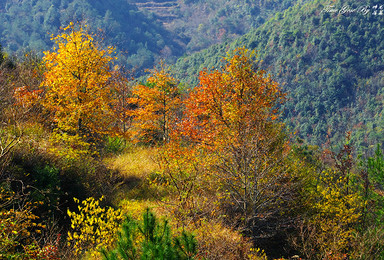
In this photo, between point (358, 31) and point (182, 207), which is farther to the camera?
point (358, 31)

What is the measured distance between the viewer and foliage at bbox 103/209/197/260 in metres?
4.14

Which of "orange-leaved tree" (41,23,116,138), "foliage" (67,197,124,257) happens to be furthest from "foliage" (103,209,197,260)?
"orange-leaved tree" (41,23,116,138)

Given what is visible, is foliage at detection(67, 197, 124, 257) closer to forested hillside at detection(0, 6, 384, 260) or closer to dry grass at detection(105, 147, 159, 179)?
forested hillside at detection(0, 6, 384, 260)

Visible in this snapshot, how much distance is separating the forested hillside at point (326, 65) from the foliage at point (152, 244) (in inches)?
4817

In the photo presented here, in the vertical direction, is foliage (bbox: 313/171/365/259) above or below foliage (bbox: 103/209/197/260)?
below

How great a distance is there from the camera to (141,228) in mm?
4758

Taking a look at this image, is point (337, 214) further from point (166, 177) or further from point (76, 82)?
point (76, 82)

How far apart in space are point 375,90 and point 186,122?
157 m

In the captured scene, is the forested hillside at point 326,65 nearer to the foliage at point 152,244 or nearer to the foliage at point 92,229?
the foliage at point 92,229

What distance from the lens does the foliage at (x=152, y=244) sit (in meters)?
4.14

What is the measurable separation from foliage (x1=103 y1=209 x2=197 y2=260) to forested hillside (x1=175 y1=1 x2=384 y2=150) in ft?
401

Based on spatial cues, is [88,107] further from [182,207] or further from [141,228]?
[141,228]

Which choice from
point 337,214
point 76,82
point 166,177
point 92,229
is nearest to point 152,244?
point 92,229

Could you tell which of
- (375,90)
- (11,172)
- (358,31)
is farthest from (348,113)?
(11,172)
